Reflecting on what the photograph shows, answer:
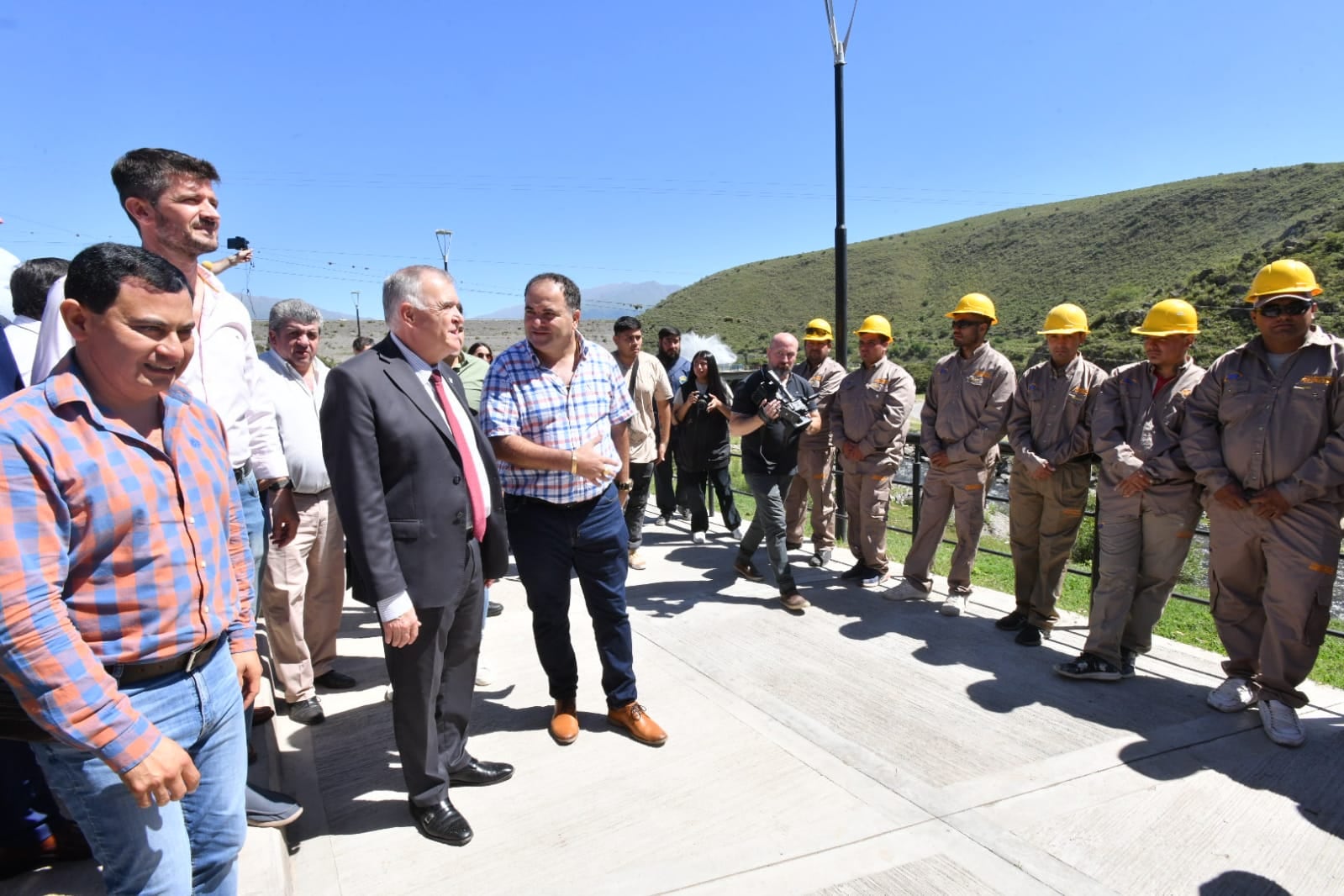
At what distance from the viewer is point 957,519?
5512 millimetres

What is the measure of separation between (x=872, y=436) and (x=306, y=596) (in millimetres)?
3949

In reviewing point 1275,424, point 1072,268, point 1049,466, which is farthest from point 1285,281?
point 1072,268

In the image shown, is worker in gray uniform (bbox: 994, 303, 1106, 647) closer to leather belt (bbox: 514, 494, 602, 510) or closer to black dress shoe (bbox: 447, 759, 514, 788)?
leather belt (bbox: 514, 494, 602, 510)

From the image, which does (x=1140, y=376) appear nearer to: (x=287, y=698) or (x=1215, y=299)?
(x=287, y=698)

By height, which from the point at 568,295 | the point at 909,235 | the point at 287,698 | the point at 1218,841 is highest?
the point at 909,235

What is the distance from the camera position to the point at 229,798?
194 cm

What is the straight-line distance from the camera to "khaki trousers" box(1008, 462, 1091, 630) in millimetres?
4797

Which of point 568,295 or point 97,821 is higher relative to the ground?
point 568,295

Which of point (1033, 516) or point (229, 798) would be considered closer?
point (229, 798)

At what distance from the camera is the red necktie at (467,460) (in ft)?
9.73

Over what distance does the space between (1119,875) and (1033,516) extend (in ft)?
8.73

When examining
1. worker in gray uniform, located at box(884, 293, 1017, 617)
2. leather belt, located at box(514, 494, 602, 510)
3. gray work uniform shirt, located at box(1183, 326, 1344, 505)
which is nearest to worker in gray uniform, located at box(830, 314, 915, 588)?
worker in gray uniform, located at box(884, 293, 1017, 617)

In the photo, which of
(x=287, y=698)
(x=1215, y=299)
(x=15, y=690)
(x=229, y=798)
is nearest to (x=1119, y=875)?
(x=229, y=798)

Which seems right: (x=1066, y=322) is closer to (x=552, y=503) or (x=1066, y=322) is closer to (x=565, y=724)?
(x=552, y=503)
